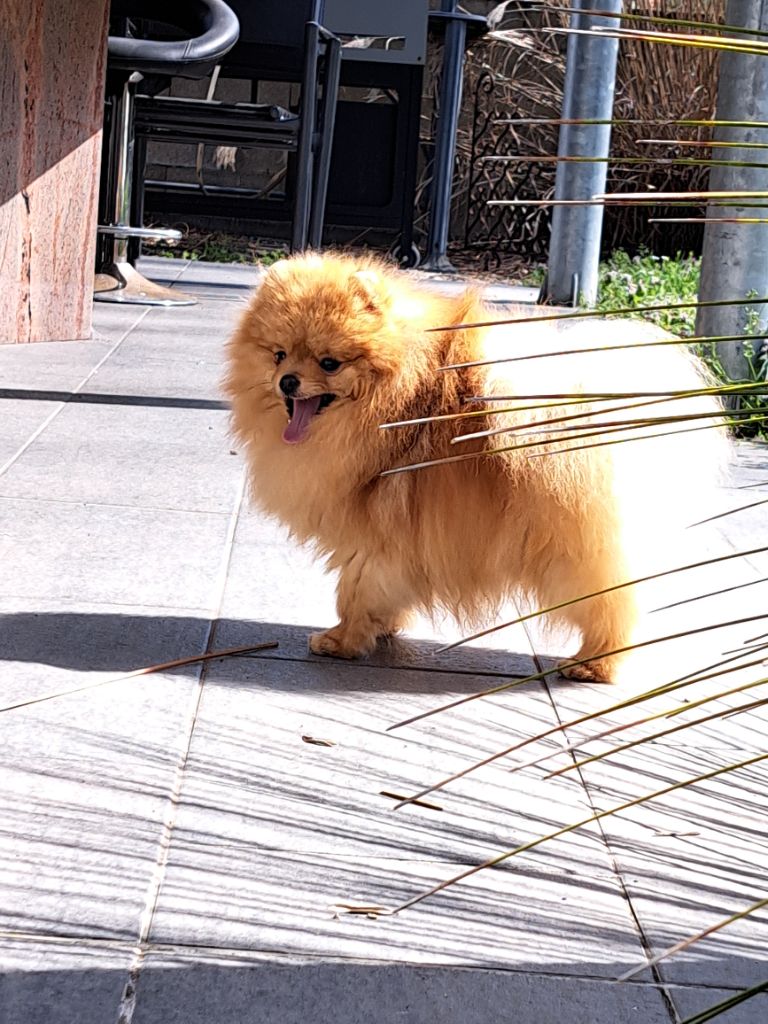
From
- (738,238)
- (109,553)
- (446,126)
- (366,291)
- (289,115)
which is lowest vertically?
(109,553)

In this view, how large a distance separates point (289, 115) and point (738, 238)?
10.5 ft

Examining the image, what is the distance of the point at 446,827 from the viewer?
7.16 ft

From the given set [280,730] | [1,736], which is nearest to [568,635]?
[280,730]

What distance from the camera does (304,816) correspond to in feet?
7.14

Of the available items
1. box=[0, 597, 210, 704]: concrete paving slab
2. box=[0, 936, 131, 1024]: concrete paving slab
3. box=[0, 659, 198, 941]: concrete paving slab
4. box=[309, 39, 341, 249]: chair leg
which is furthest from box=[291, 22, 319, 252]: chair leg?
box=[0, 936, 131, 1024]: concrete paving slab

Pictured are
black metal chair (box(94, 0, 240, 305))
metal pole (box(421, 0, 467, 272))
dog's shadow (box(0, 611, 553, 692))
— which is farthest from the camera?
metal pole (box(421, 0, 467, 272))

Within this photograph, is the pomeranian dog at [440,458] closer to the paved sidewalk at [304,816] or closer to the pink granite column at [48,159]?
the paved sidewalk at [304,816]

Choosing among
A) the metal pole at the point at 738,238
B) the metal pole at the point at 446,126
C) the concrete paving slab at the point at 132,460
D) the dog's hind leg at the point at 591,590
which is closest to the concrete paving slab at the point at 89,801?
the dog's hind leg at the point at 591,590

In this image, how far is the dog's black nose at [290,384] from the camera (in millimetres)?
2857

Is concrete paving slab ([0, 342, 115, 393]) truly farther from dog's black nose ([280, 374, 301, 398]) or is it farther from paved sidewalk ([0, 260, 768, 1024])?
dog's black nose ([280, 374, 301, 398])

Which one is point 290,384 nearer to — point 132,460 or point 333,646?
point 333,646

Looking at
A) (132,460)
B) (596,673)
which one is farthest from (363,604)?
(132,460)

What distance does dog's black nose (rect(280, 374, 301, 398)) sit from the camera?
2.86 metres

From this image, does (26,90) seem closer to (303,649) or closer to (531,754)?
(303,649)
